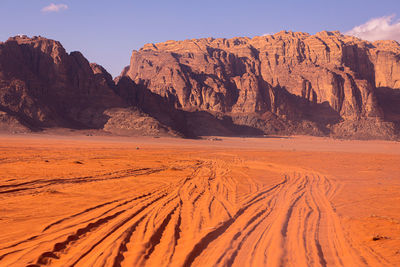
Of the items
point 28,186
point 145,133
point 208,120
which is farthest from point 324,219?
point 208,120

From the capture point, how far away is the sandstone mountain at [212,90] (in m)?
82.6

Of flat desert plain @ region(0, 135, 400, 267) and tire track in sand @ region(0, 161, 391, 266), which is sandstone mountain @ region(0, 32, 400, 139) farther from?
tire track in sand @ region(0, 161, 391, 266)

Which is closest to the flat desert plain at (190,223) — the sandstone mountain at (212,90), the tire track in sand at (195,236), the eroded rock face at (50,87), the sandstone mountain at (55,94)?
the tire track in sand at (195,236)

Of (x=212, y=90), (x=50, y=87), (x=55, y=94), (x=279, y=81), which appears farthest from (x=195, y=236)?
(x=279, y=81)

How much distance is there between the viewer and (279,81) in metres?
150

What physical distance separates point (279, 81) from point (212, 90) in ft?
117

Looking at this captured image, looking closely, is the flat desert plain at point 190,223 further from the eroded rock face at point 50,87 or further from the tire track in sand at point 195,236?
the eroded rock face at point 50,87

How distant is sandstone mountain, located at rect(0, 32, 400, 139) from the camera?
271 feet

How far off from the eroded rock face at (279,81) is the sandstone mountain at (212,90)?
1.29 feet

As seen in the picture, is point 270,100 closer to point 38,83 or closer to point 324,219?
point 38,83

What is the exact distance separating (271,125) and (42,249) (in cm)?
11705

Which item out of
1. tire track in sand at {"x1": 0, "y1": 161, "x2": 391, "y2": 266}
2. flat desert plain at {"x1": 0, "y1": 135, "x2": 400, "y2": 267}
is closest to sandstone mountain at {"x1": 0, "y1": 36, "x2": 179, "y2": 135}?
flat desert plain at {"x1": 0, "y1": 135, "x2": 400, "y2": 267}

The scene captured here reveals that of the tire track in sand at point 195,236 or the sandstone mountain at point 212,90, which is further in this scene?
the sandstone mountain at point 212,90

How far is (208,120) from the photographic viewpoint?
116 m
